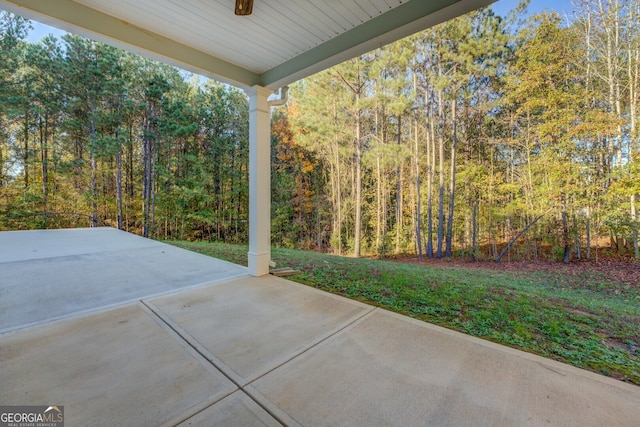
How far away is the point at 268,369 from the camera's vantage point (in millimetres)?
1624

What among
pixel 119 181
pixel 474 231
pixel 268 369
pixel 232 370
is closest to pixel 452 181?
pixel 474 231

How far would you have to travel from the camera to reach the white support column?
3430mm

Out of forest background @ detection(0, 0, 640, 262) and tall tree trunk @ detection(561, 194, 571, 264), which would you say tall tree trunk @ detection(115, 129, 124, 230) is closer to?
forest background @ detection(0, 0, 640, 262)

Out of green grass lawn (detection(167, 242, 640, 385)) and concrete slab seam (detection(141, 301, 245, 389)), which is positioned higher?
concrete slab seam (detection(141, 301, 245, 389))

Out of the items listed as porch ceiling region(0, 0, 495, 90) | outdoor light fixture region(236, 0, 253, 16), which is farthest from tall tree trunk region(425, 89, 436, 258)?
outdoor light fixture region(236, 0, 253, 16)

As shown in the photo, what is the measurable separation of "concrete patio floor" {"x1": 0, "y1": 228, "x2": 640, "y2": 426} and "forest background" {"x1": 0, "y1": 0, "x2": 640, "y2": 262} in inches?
178

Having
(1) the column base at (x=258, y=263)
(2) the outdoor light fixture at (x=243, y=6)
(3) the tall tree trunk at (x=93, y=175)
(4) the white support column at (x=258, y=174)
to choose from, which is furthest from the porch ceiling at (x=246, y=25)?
(3) the tall tree trunk at (x=93, y=175)

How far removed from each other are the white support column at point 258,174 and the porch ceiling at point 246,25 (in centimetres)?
→ 55

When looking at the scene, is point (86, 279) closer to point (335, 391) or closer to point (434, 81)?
point (335, 391)

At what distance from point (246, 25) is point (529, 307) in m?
4.07

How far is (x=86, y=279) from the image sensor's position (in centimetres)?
339

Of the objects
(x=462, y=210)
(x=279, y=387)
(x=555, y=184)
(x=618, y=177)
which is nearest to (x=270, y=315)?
(x=279, y=387)

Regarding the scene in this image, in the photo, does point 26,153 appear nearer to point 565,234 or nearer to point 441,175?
point 441,175

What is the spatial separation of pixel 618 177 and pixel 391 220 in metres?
7.29
